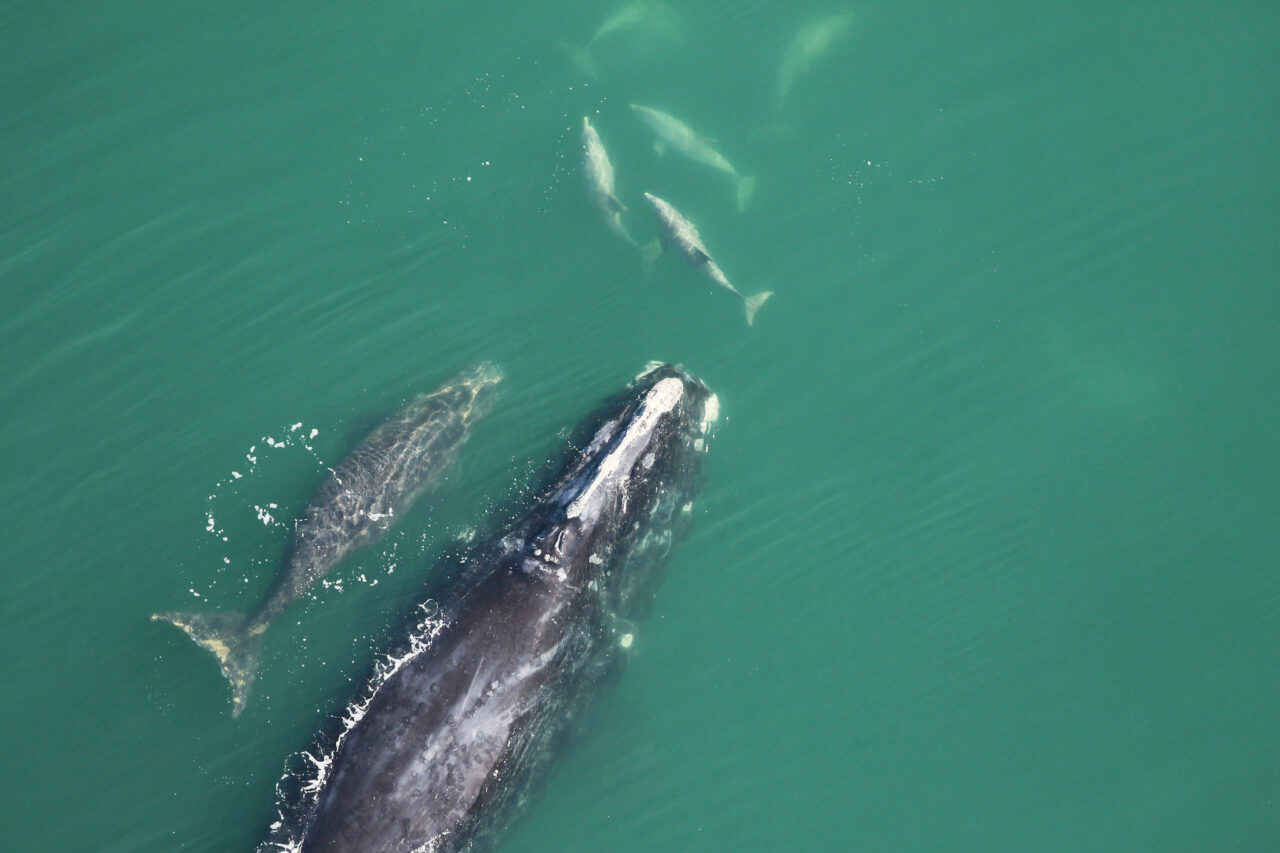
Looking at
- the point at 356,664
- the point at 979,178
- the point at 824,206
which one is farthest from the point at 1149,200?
the point at 356,664

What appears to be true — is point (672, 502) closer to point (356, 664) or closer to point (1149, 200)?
point (356, 664)

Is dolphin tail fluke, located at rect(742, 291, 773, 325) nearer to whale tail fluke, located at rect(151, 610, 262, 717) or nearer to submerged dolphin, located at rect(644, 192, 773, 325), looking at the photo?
submerged dolphin, located at rect(644, 192, 773, 325)

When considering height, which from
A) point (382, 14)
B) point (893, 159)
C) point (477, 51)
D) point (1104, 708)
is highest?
point (382, 14)

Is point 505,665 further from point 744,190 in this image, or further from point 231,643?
point 744,190

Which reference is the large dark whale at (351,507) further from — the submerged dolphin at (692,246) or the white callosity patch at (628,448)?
the submerged dolphin at (692,246)

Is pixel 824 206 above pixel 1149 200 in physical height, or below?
above

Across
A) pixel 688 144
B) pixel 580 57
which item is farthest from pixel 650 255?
pixel 580 57

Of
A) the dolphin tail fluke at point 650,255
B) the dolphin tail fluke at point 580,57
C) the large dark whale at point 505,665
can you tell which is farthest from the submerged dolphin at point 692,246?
the dolphin tail fluke at point 580,57
